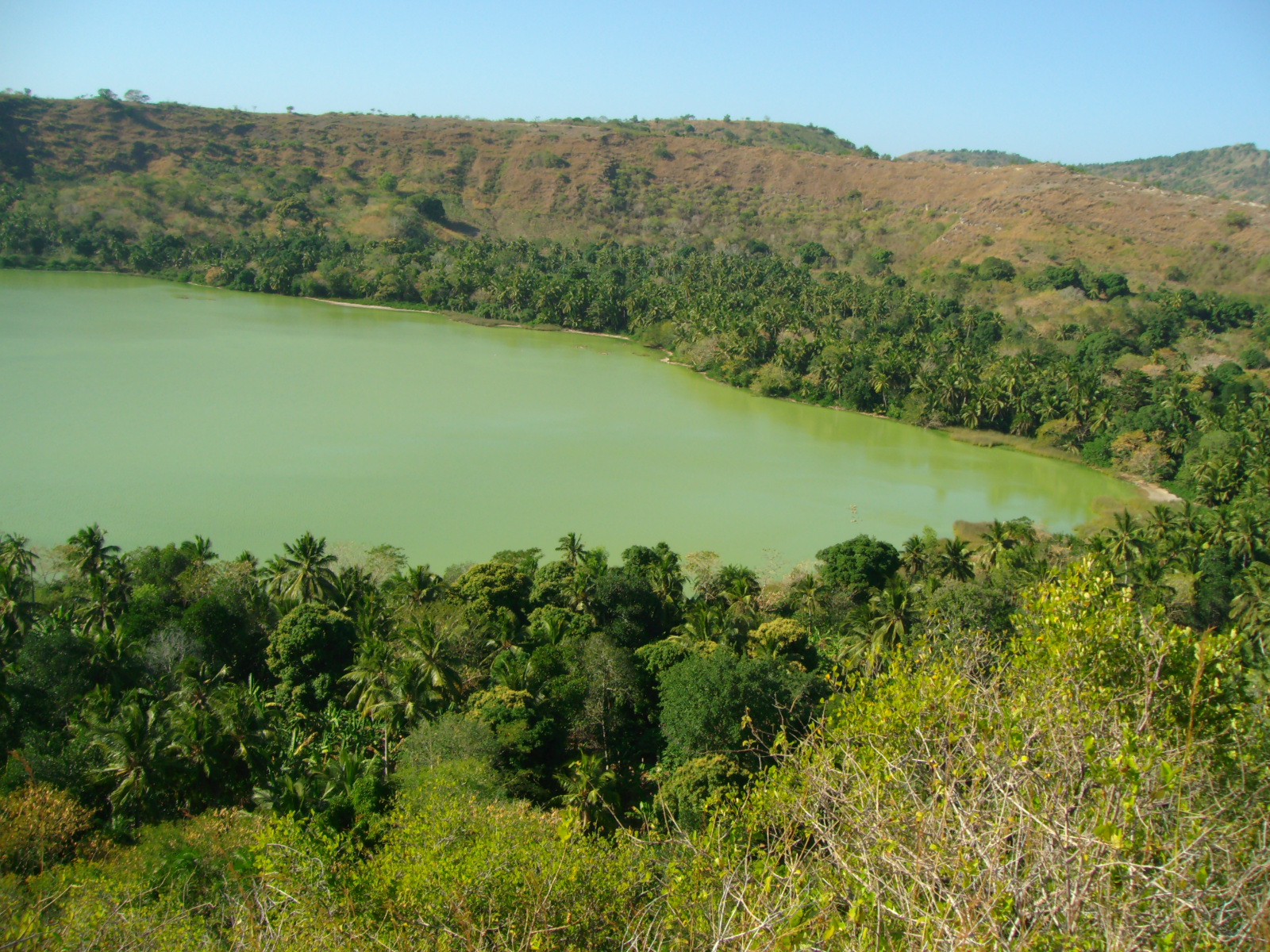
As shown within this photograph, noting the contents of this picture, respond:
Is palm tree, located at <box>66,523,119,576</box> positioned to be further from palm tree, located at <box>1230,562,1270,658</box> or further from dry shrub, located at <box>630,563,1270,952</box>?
palm tree, located at <box>1230,562,1270,658</box>

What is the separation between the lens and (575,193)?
296ft

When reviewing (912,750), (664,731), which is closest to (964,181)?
(664,731)

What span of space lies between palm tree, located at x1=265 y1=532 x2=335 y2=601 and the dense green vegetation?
0.10m

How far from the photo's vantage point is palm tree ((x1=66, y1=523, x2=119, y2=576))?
18672 mm

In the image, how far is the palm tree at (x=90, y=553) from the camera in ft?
61.3

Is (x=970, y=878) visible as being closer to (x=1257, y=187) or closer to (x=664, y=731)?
(x=664, y=731)

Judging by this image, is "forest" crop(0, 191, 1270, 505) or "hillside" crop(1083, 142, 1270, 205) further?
"hillside" crop(1083, 142, 1270, 205)

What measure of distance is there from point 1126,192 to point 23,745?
8438 cm

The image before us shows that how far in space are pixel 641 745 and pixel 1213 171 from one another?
192530 mm

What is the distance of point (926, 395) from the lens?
42094 mm

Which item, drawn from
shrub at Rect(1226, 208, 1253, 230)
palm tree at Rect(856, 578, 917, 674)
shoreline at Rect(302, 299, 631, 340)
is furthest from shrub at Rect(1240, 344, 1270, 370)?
palm tree at Rect(856, 578, 917, 674)

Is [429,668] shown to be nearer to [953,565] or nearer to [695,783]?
[695,783]

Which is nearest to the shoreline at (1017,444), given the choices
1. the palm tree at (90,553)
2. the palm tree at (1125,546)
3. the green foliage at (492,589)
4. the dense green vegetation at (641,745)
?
the palm tree at (1125,546)

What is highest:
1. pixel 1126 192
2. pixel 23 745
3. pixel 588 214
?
pixel 1126 192
